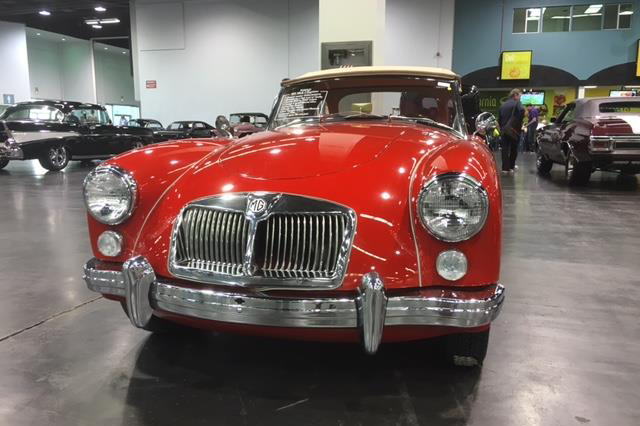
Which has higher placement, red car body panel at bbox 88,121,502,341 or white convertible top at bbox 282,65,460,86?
white convertible top at bbox 282,65,460,86

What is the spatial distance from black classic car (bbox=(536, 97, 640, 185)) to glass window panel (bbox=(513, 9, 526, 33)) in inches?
430

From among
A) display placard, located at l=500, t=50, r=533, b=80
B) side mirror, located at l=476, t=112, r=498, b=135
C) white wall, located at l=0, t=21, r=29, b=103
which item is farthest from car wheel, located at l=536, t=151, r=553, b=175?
white wall, located at l=0, t=21, r=29, b=103

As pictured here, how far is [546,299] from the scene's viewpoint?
3.18 metres

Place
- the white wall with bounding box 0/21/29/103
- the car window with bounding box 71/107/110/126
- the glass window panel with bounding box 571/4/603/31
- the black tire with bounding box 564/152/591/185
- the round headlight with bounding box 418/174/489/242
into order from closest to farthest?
the round headlight with bounding box 418/174/489/242 < the black tire with bounding box 564/152/591/185 < the car window with bounding box 71/107/110/126 < the glass window panel with bounding box 571/4/603/31 < the white wall with bounding box 0/21/29/103

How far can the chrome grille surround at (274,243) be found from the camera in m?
1.85

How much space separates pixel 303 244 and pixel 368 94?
6.51 ft

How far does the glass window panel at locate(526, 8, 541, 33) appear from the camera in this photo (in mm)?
18094

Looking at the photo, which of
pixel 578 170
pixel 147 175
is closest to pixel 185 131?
pixel 578 170

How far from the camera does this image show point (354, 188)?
1.97 meters

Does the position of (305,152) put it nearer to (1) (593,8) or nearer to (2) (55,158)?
(2) (55,158)

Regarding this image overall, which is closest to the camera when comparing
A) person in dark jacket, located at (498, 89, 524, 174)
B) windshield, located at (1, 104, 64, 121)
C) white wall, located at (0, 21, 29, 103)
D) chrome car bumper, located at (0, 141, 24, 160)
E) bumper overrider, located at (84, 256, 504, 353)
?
bumper overrider, located at (84, 256, 504, 353)

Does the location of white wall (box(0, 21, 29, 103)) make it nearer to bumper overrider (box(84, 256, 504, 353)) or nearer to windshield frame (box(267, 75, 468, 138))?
windshield frame (box(267, 75, 468, 138))

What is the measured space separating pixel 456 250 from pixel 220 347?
133 centimetres

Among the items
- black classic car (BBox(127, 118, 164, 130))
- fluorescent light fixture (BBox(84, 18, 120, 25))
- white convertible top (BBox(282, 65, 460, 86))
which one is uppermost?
fluorescent light fixture (BBox(84, 18, 120, 25))
